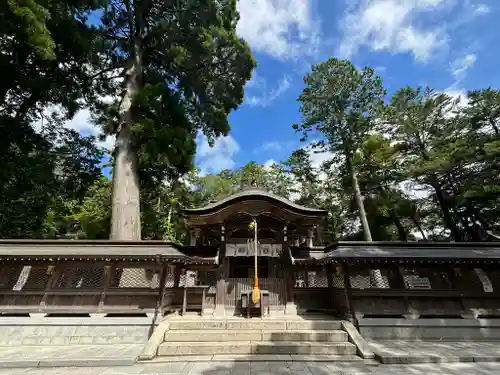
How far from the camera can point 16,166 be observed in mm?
11195

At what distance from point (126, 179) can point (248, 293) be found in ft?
24.3

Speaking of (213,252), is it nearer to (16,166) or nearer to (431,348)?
(431,348)

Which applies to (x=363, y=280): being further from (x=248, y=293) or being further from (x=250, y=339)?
(x=250, y=339)

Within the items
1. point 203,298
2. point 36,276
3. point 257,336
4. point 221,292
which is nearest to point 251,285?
point 221,292

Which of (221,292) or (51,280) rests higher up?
(51,280)

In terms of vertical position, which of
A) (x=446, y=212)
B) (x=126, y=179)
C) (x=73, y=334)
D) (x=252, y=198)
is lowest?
(x=73, y=334)

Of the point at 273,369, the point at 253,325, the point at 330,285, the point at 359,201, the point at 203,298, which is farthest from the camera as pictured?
the point at 359,201

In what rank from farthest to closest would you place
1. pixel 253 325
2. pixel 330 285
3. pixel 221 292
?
pixel 330 285
pixel 221 292
pixel 253 325

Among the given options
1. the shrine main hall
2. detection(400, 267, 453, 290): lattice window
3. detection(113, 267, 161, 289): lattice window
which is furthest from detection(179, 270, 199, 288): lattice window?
detection(400, 267, 453, 290): lattice window

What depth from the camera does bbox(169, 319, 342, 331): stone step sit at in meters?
7.51

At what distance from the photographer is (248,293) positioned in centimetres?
888

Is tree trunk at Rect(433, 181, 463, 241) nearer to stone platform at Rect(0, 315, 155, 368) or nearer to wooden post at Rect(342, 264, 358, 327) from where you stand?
wooden post at Rect(342, 264, 358, 327)

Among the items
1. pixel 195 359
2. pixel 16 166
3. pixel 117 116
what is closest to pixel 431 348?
pixel 195 359

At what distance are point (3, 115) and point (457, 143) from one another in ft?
88.4
